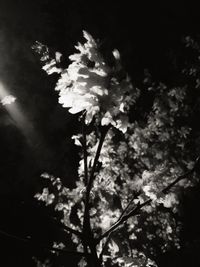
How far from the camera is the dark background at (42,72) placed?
970 cm

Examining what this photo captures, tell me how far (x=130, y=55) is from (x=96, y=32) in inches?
79.8

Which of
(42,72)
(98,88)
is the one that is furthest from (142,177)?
(42,72)

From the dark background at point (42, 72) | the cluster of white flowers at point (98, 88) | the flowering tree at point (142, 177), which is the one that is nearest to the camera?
the cluster of white flowers at point (98, 88)

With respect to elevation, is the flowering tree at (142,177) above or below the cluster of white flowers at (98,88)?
above

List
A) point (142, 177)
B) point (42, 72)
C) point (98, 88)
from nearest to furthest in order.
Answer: point (98, 88) < point (142, 177) < point (42, 72)

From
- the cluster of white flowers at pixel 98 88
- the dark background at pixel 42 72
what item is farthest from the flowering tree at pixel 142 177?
the dark background at pixel 42 72

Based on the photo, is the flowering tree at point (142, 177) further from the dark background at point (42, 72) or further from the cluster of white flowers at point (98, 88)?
the dark background at point (42, 72)

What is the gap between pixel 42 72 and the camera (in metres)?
10.8

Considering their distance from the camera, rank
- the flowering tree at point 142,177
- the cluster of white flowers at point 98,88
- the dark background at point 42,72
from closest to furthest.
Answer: the cluster of white flowers at point 98,88, the flowering tree at point 142,177, the dark background at point 42,72

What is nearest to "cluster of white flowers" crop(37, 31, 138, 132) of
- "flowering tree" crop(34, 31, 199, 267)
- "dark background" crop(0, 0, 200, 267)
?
"flowering tree" crop(34, 31, 199, 267)

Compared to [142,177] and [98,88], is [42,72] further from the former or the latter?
[98,88]

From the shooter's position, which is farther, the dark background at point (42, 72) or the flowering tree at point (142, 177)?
the dark background at point (42, 72)

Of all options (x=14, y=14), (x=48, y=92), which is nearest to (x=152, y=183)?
(x=48, y=92)

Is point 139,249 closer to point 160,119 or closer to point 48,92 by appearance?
point 160,119
